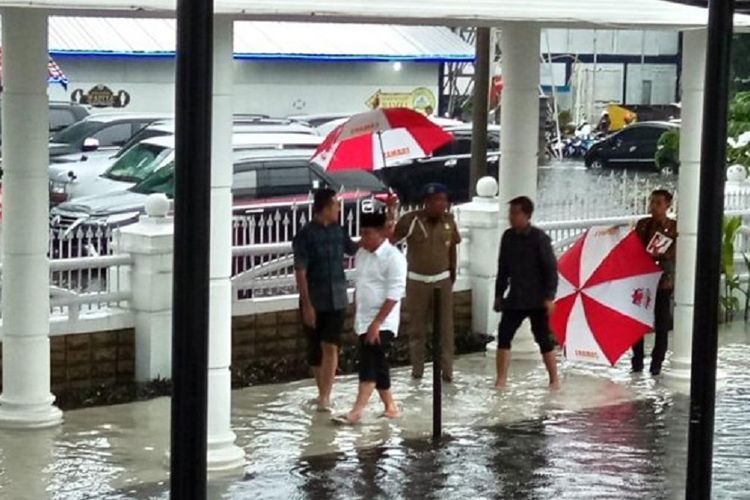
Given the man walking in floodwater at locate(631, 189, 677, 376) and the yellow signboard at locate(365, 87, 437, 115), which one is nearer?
the man walking in floodwater at locate(631, 189, 677, 376)

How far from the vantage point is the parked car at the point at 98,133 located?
26.2 m

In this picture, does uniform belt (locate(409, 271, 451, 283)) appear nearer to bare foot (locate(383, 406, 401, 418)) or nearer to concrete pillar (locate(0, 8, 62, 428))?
bare foot (locate(383, 406, 401, 418))

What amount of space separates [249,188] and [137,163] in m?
2.55

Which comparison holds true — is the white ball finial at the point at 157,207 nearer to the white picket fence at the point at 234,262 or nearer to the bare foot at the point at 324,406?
the white picket fence at the point at 234,262

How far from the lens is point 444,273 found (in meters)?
12.3

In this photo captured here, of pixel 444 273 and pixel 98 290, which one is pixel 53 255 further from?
pixel 444 273

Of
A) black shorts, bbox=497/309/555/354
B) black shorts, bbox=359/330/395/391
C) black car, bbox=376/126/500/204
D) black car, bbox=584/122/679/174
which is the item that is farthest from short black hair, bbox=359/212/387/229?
black car, bbox=584/122/679/174

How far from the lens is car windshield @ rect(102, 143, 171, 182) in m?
21.0

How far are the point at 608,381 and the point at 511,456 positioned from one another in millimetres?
2818

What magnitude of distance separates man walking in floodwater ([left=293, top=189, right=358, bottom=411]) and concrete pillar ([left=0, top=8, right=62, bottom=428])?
5.78 ft

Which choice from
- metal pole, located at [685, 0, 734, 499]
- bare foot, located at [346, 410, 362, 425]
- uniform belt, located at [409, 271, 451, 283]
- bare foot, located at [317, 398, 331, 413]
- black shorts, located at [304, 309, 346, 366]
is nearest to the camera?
metal pole, located at [685, 0, 734, 499]

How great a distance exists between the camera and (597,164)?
3953cm

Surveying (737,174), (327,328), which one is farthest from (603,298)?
(737,174)

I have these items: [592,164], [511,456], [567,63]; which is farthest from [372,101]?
[511,456]
